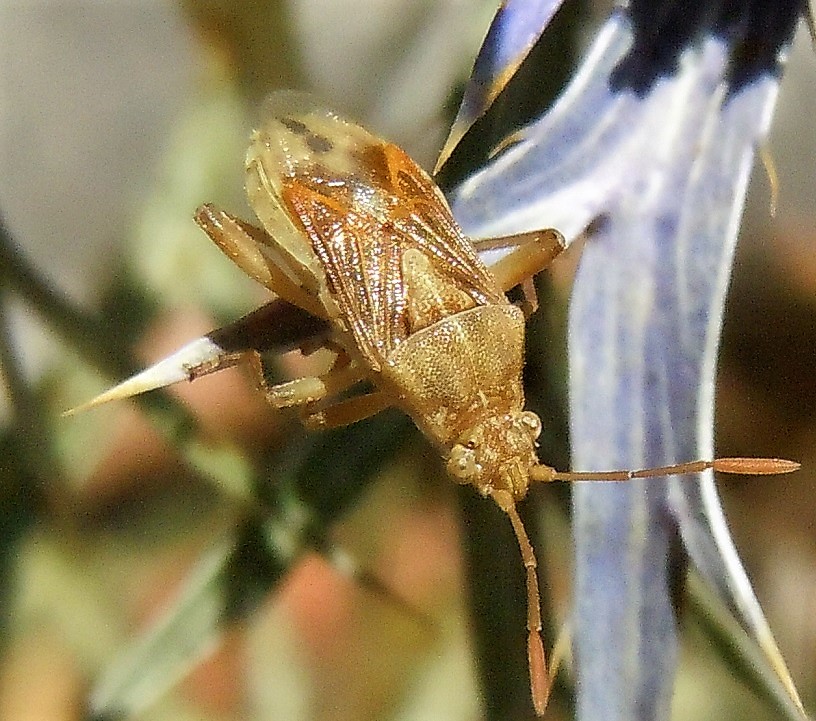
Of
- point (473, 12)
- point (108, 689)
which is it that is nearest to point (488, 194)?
point (473, 12)

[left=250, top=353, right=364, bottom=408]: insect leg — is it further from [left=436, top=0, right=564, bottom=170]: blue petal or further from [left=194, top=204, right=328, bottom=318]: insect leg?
[left=436, top=0, right=564, bottom=170]: blue petal

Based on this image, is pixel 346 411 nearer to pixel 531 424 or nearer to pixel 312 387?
pixel 312 387

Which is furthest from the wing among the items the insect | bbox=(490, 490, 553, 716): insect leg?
bbox=(490, 490, 553, 716): insect leg

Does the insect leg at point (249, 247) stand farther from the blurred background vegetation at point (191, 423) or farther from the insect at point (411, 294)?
the blurred background vegetation at point (191, 423)

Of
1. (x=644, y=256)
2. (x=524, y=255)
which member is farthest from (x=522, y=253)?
(x=644, y=256)

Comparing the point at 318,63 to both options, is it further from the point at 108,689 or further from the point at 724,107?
the point at 108,689

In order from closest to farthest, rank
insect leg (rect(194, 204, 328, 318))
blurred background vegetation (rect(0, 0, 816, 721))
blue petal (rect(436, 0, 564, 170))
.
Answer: blue petal (rect(436, 0, 564, 170)) < insect leg (rect(194, 204, 328, 318)) < blurred background vegetation (rect(0, 0, 816, 721))

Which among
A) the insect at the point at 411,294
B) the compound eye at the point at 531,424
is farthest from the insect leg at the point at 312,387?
the compound eye at the point at 531,424
